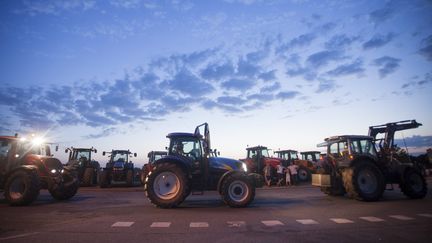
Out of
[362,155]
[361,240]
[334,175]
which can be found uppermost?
[362,155]

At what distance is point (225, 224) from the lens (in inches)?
256

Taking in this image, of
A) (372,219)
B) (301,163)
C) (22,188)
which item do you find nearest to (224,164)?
(372,219)

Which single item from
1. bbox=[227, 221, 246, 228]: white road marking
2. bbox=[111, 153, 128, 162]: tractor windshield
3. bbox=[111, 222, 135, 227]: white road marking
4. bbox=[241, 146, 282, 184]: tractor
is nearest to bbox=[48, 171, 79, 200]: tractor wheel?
bbox=[111, 222, 135, 227]: white road marking

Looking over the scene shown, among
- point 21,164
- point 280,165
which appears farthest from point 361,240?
point 280,165

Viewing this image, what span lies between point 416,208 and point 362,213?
2.01m

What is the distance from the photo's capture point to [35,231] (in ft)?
19.0

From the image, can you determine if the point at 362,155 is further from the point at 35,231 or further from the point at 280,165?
the point at 35,231

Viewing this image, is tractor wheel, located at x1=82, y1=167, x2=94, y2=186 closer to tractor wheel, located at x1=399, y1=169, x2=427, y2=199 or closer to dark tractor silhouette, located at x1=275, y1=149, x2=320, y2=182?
dark tractor silhouette, located at x1=275, y1=149, x2=320, y2=182

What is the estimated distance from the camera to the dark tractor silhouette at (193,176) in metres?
9.16

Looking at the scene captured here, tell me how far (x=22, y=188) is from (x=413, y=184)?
14.4 metres

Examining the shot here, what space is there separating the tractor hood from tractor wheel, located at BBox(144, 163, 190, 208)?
119 centimetres

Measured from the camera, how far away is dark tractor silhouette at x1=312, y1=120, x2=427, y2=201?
1015cm

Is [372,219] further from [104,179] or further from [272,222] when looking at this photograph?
[104,179]

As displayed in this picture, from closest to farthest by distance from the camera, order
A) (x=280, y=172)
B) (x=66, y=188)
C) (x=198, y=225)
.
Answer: (x=198, y=225) < (x=66, y=188) < (x=280, y=172)
